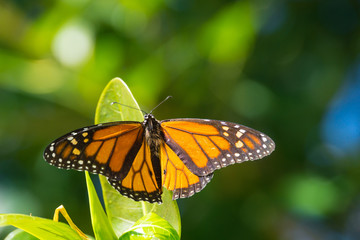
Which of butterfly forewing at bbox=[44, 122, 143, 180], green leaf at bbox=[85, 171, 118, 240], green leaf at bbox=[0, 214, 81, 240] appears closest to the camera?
green leaf at bbox=[0, 214, 81, 240]

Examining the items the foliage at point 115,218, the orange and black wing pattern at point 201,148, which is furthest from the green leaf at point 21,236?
the orange and black wing pattern at point 201,148

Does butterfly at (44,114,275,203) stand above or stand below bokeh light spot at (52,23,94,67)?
below

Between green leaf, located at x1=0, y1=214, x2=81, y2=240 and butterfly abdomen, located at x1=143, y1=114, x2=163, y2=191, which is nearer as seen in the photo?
green leaf, located at x1=0, y1=214, x2=81, y2=240

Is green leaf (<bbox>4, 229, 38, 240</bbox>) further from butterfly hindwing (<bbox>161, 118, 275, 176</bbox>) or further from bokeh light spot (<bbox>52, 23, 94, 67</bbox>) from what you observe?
bokeh light spot (<bbox>52, 23, 94, 67</bbox>)

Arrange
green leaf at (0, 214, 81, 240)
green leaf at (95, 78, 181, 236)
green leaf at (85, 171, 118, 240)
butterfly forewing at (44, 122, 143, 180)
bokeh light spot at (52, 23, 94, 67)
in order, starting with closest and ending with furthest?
green leaf at (0, 214, 81, 240)
green leaf at (85, 171, 118, 240)
green leaf at (95, 78, 181, 236)
butterfly forewing at (44, 122, 143, 180)
bokeh light spot at (52, 23, 94, 67)

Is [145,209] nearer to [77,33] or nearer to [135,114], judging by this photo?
[135,114]

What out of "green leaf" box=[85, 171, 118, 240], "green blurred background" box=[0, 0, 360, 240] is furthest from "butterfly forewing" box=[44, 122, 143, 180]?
"green blurred background" box=[0, 0, 360, 240]

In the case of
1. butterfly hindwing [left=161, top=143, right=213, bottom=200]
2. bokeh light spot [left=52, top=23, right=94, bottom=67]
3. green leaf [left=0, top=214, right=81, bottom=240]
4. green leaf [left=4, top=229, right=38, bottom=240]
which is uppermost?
bokeh light spot [left=52, top=23, right=94, bottom=67]

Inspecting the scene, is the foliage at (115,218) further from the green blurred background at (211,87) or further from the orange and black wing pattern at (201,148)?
the green blurred background at (211,87)
